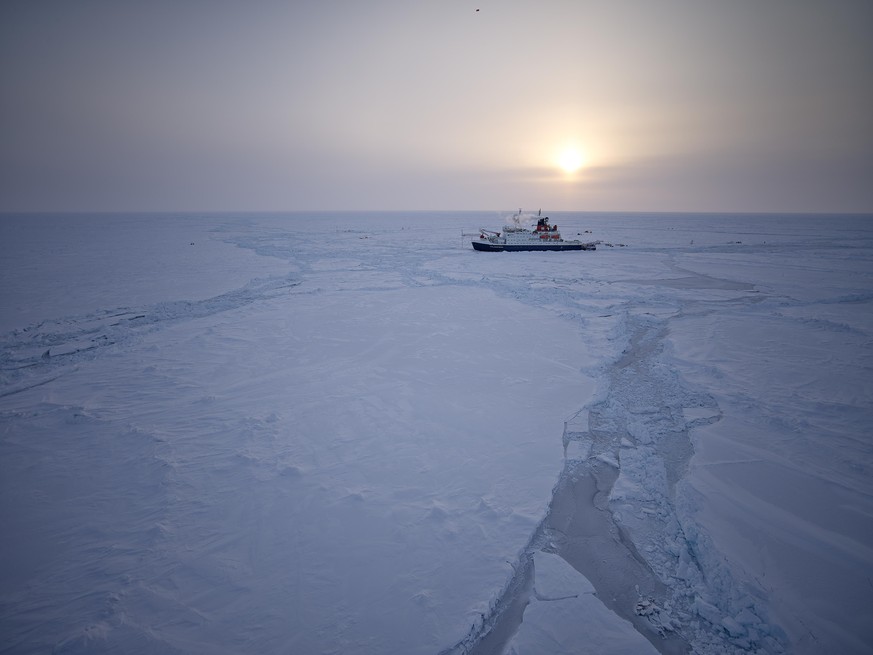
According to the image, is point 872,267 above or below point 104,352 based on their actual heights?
above

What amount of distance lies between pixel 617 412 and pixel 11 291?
20682 millimetres

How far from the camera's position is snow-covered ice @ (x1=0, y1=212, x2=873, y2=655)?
10.6ft

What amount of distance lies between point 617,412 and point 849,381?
484 cm

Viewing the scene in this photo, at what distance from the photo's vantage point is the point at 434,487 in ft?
15.7

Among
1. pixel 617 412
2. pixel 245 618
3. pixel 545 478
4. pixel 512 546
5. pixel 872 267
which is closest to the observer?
pixel 245 618

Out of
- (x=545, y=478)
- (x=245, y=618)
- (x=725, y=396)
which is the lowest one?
(x=245, y=618)

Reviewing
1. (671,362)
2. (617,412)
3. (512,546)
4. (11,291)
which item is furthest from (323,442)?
(11,291)

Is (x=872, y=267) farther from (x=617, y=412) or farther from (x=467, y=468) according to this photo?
(x=467, y=468)

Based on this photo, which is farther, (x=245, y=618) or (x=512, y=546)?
(x=512, y=546)

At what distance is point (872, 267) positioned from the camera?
21.5m

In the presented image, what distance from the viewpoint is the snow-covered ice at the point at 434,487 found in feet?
10.6

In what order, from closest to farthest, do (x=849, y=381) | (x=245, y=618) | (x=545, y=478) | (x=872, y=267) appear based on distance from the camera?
(x=245, y=618) < (x=545, y=478) < (x=849, y=381) < (x=872, y=267)

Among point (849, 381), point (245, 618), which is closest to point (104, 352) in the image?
point (245, 618)

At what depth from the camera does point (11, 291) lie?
1426 centimetres
